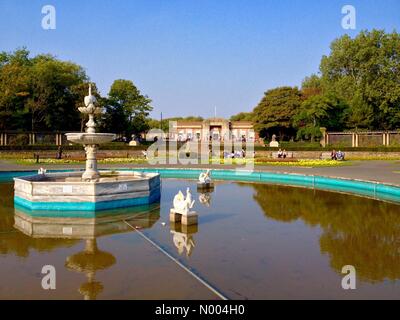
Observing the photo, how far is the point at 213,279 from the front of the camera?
6.25m

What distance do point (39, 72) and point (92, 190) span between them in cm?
3731

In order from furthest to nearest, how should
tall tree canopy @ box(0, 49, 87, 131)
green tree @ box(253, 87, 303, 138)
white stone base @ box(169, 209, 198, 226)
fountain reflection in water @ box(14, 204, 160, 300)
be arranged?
green tree @ box(253, 87, 303, 138), tall tree canopy @ box(0, 49, 87, 131), white stone base @ box(169, 209, 198, 226), fountain reflection in water @ box(14, 204, 160, 300)

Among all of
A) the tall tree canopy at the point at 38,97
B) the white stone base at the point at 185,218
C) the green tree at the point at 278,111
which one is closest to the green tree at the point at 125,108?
the tall tree canopy at the point at 38,97

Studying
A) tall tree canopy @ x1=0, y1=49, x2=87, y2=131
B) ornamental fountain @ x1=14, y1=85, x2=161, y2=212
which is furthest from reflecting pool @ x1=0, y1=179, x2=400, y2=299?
tall tree canopy @ x1=0, y1=49, x2=87, y2=131

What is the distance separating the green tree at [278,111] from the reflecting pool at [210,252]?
3942 centimetres

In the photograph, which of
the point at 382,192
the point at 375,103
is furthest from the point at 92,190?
the point at 375,103

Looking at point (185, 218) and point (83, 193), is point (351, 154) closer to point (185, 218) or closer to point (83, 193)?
point (185, 218)

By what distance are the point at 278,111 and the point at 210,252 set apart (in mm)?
45951

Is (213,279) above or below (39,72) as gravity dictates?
below

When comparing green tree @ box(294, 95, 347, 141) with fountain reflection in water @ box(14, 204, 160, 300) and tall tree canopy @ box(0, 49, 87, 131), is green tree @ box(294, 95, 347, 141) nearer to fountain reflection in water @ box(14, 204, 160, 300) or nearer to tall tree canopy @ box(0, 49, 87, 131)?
tall tree canopy @ box(0, 49, 87, 131)

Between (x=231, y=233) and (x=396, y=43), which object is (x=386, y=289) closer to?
(x=231, y=233)

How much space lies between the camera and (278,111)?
170 feet

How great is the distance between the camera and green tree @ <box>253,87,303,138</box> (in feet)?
169

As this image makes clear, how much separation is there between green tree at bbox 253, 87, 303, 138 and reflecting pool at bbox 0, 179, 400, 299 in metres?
39.4
